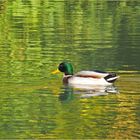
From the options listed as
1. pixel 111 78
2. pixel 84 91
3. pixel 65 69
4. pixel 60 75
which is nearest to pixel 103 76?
pixel 111 78

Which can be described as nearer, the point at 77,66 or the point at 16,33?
the point at 77,66

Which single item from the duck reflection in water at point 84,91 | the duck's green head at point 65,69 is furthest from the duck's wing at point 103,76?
the duck's green head at point 65,69

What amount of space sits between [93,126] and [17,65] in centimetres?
1029

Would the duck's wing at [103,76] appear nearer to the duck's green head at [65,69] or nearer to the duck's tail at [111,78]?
the duck's tail at [111,78]

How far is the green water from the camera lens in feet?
58.1

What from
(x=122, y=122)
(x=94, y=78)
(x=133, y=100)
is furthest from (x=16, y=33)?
(x=122, y=122)

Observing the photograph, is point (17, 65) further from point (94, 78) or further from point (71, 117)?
point (71, 117)

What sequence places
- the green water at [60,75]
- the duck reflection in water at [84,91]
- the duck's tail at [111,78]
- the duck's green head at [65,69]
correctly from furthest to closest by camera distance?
the duck's green head at [65,69] < the duck's tail at [111,78] < the duck reflection in water at [84,91] < the green water at [60,75]

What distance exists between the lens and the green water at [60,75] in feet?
58.1

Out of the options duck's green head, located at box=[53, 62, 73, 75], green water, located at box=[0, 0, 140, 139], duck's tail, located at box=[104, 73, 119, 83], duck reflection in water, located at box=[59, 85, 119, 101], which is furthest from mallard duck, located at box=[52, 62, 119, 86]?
duck's green head, located at box=[53, 62, 73, 75]

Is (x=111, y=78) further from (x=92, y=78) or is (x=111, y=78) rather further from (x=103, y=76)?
(x=92, y=78)

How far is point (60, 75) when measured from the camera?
26.1m

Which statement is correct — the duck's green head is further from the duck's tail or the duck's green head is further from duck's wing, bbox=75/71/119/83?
the duck's tail

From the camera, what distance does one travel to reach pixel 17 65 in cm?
2767
